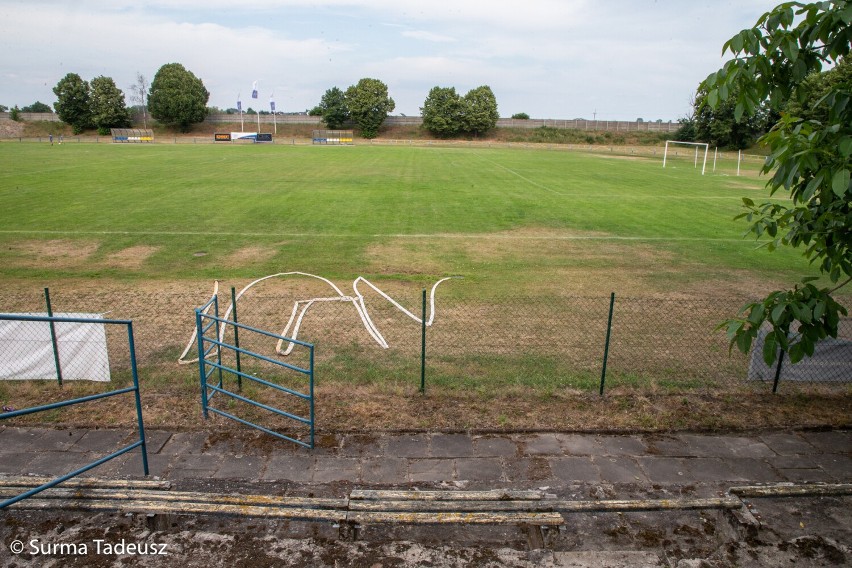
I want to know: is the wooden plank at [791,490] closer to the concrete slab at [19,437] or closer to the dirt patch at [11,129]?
the concrete slab at [19,437]

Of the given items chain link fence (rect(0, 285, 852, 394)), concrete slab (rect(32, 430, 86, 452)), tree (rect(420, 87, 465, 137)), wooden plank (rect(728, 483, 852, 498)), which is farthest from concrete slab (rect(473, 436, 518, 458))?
tree (rect(420, 87, 465, 137))

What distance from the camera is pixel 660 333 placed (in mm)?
12008

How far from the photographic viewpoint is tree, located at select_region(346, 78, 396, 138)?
95.8m

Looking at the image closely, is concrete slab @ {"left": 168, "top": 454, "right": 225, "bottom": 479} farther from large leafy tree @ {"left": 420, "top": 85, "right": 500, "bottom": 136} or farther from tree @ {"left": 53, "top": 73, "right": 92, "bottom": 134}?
tree @ {"left": 53, "top": 73, "right": 92, "bottom": 134}

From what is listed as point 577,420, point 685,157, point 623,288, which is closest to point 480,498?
point 577,420

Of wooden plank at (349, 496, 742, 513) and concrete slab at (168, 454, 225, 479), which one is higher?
wooden plank at (349, 496, 742, 513)

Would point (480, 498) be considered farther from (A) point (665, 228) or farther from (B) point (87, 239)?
(A) point (665, 228)

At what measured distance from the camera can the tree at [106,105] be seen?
88312mm

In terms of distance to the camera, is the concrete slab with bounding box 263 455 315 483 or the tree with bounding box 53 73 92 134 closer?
the concrete slab with bounding box 263 455 315 483

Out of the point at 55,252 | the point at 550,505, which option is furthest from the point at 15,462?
the point at 55,252

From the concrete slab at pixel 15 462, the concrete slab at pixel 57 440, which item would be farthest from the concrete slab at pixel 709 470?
the concrete slab at pixel 15 462

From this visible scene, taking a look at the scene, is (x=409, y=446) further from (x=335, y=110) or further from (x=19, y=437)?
(x=335, y=110)

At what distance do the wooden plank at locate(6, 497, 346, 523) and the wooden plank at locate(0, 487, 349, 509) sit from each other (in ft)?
0.18

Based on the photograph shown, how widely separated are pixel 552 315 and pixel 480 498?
23.3 feet
